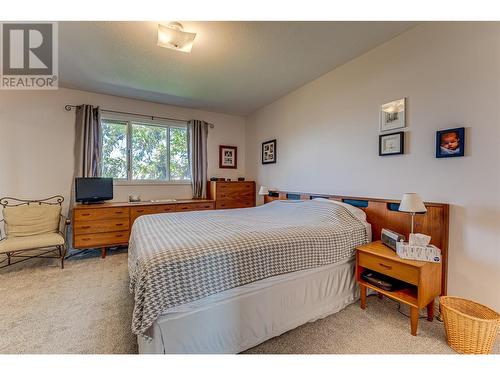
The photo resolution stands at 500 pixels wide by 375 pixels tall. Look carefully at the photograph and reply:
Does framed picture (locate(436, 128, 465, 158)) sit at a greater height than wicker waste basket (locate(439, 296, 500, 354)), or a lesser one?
greater

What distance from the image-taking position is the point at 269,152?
13.6 ft

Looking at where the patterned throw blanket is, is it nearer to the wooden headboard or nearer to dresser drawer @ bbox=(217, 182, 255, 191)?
the wooden headboard

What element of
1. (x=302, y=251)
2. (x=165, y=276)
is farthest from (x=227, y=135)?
(x=165, y=276)

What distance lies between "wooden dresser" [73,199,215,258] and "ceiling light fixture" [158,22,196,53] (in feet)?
7.68

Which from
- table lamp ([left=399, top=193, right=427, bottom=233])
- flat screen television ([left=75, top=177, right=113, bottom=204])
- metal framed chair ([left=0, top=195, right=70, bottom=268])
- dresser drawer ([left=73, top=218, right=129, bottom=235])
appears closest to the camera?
table lamp ([left=399, top=193, right=427, bottom=233])

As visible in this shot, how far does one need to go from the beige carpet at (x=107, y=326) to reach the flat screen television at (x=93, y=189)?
126 cm

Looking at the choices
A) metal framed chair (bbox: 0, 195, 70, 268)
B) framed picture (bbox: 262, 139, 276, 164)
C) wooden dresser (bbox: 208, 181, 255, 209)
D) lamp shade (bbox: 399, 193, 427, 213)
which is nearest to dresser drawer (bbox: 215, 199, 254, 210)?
wooden dresser (bbox: 208, 181, 255, 209)

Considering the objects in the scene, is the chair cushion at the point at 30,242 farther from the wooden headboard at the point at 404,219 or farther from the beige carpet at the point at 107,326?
the wooden headboard at the point at 404,219

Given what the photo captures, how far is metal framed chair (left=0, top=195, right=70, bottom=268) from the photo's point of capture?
272cm

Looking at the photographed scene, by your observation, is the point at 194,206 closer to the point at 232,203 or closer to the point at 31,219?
the point at 232,203

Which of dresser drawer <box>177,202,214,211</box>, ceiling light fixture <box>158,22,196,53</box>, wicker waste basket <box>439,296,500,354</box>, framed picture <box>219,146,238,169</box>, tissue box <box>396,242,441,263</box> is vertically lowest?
wicker waste basket <box>439,296,500,354</box>

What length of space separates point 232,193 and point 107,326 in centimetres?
293

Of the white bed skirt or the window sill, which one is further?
the window sill
